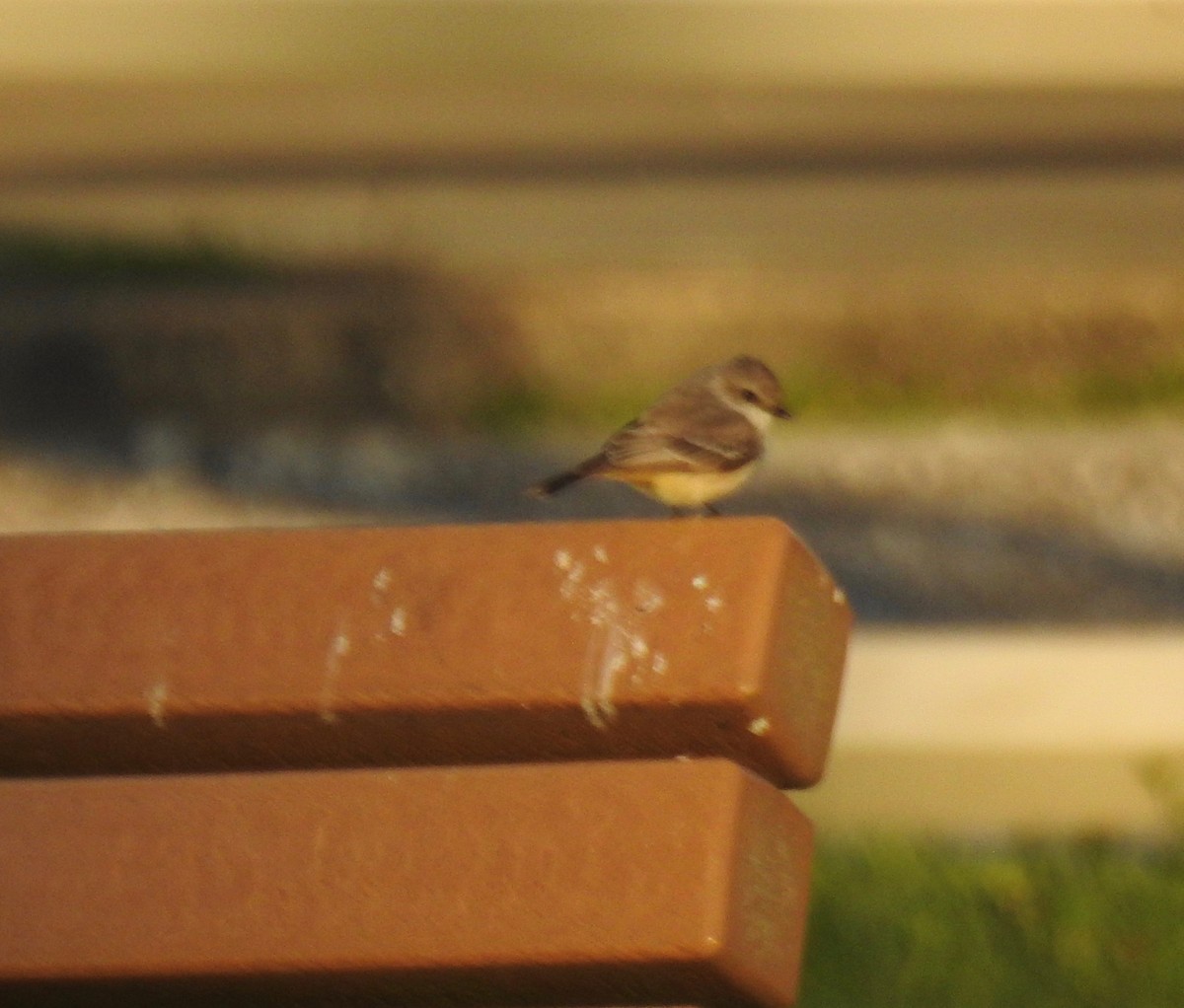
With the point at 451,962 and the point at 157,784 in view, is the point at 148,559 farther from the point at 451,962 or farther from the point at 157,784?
the point at 451,962

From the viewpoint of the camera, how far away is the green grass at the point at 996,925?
Answer: 4129mm

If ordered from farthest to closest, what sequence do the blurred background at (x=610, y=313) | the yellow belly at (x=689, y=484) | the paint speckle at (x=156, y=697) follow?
the blurred background at (x=610, y=313) → the yellow belly at (x=689, y=484) → the paint speckle at (x=156, y=697)

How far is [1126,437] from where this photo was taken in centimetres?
944

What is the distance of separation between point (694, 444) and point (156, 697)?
2753 millimetres

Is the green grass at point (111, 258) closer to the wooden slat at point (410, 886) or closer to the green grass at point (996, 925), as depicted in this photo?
the green grass at point (996, 925)

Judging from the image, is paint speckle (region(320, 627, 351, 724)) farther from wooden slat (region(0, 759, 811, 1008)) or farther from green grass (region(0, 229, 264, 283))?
green grass (region(0, 229, 264, 283))

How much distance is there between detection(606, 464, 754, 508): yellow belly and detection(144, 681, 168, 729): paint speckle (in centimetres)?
250

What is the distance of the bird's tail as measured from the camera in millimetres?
4551

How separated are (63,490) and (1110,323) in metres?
3.97

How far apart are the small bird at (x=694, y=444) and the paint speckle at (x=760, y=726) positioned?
216 centimetres

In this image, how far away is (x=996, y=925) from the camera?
14.4 feet

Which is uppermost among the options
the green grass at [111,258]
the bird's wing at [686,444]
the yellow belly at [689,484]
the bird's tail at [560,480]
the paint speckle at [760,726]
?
the paint speckle at [760,726]

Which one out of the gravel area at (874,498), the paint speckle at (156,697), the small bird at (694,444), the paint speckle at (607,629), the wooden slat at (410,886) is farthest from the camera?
the gravel area at (874,498)

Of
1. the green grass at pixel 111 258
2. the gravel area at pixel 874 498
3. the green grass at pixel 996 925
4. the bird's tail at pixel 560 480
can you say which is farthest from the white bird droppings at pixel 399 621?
the green grass at pixel 111 258
